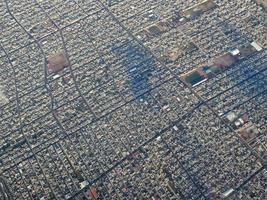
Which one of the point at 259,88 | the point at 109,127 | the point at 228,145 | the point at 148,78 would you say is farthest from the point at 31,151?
the point at 259,88

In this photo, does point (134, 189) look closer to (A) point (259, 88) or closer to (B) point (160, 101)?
(B) point (160, 101)

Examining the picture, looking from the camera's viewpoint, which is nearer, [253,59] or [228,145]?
[228,145]

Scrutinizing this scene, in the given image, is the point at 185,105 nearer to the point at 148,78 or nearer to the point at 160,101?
the point at 160,101

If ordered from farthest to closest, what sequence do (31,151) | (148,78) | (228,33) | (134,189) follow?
1. (228,33)
2. (148,78)
3. (31,151)
4. (134,189)

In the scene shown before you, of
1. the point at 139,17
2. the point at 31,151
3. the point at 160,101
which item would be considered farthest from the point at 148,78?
the point at 31,151

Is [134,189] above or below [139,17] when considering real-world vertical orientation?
below

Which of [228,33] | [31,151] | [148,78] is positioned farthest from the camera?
[228,33]
